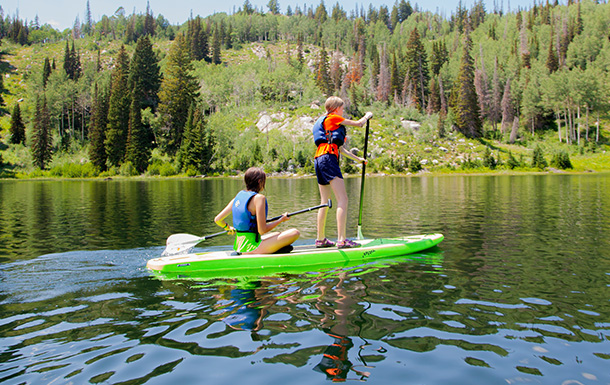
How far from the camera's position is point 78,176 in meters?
69.7

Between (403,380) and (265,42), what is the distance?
695 feet

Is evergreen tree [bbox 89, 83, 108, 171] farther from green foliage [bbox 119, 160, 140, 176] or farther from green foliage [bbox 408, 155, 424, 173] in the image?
green foliage [bbox 408, 155, 424, 173]

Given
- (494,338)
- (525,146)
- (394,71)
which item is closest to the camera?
(494,338)

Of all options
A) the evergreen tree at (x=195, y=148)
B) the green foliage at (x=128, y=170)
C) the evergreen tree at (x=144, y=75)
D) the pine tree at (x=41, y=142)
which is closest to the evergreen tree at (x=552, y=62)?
the evergreen tree at (x=195, y=148)

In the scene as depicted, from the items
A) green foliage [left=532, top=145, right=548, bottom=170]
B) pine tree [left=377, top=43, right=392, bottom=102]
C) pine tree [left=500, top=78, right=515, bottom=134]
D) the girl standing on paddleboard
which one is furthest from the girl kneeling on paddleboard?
pine tree [left=377, top=43, right=392, bottom=102]

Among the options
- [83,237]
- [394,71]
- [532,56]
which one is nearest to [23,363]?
[83,237]

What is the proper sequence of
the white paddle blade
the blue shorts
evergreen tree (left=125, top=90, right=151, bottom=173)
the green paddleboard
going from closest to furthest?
1. the green paddleboard
2. the blue shorts
3. the white paddle blade
4. evergreen tree (left=125, top=90, right=151, bottom=173)

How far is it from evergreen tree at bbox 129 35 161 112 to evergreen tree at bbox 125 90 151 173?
36.7 ft

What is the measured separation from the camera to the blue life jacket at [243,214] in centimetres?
714

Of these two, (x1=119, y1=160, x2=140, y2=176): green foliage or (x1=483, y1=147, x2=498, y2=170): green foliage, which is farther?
(x1=119, y1=160, x2=140, y2=176): green foliage

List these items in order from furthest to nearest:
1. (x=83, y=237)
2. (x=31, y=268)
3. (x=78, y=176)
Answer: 1. (x=78, y=176)
2. (x=83, y=237)
3. (x=31, y=268)

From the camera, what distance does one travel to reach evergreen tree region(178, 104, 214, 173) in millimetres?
71125

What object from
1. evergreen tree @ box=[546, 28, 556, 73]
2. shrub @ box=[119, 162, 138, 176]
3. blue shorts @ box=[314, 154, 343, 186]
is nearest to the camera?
Result: blue shorts @ box=[314, 154, 343, 186]

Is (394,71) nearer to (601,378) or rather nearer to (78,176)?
(78,176)
